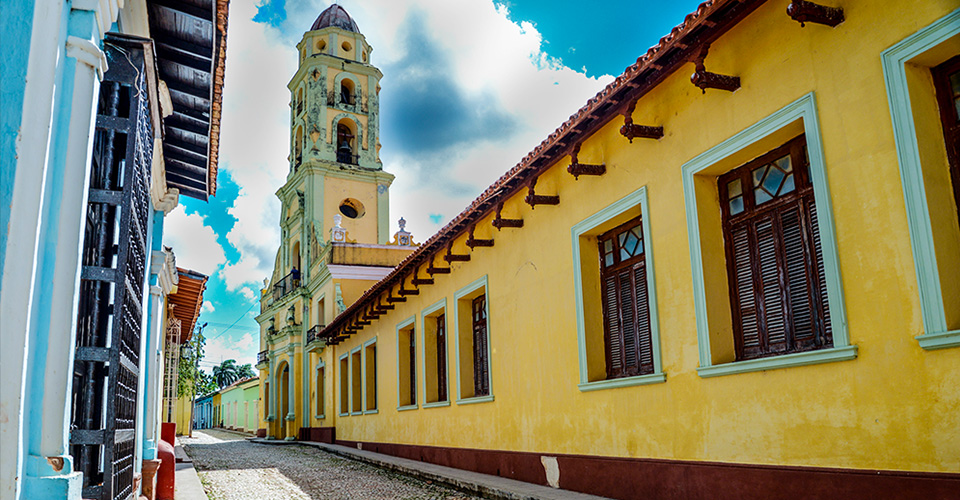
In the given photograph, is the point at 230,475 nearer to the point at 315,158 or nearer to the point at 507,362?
the point at 507,362

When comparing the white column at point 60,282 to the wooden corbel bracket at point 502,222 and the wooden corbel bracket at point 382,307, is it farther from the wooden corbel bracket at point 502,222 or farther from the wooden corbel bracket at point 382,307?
the wooden corbel bracket at point 382,307

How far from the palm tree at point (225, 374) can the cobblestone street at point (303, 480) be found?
65.9m

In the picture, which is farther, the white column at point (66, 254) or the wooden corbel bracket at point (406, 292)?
the wooden corbel bracket at point (406, 292)

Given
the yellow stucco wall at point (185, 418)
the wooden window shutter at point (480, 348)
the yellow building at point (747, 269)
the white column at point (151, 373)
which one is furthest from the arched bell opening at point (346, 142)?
the white column at point (151, 373)

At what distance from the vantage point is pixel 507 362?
1005cm

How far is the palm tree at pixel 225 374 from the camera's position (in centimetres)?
7900

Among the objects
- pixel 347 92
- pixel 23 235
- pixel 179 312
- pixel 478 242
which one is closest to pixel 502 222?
pixel 478 242

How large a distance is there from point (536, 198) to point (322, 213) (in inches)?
735

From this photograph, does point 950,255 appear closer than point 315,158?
Yes

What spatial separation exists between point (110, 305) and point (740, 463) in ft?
14.9

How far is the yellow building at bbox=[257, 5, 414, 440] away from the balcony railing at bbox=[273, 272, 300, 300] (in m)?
0.04

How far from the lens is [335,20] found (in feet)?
95.7

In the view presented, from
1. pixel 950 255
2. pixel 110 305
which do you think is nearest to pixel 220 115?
pixel 110 305

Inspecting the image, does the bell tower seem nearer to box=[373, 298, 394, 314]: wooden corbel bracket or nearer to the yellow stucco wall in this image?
the yellow stucco wall
